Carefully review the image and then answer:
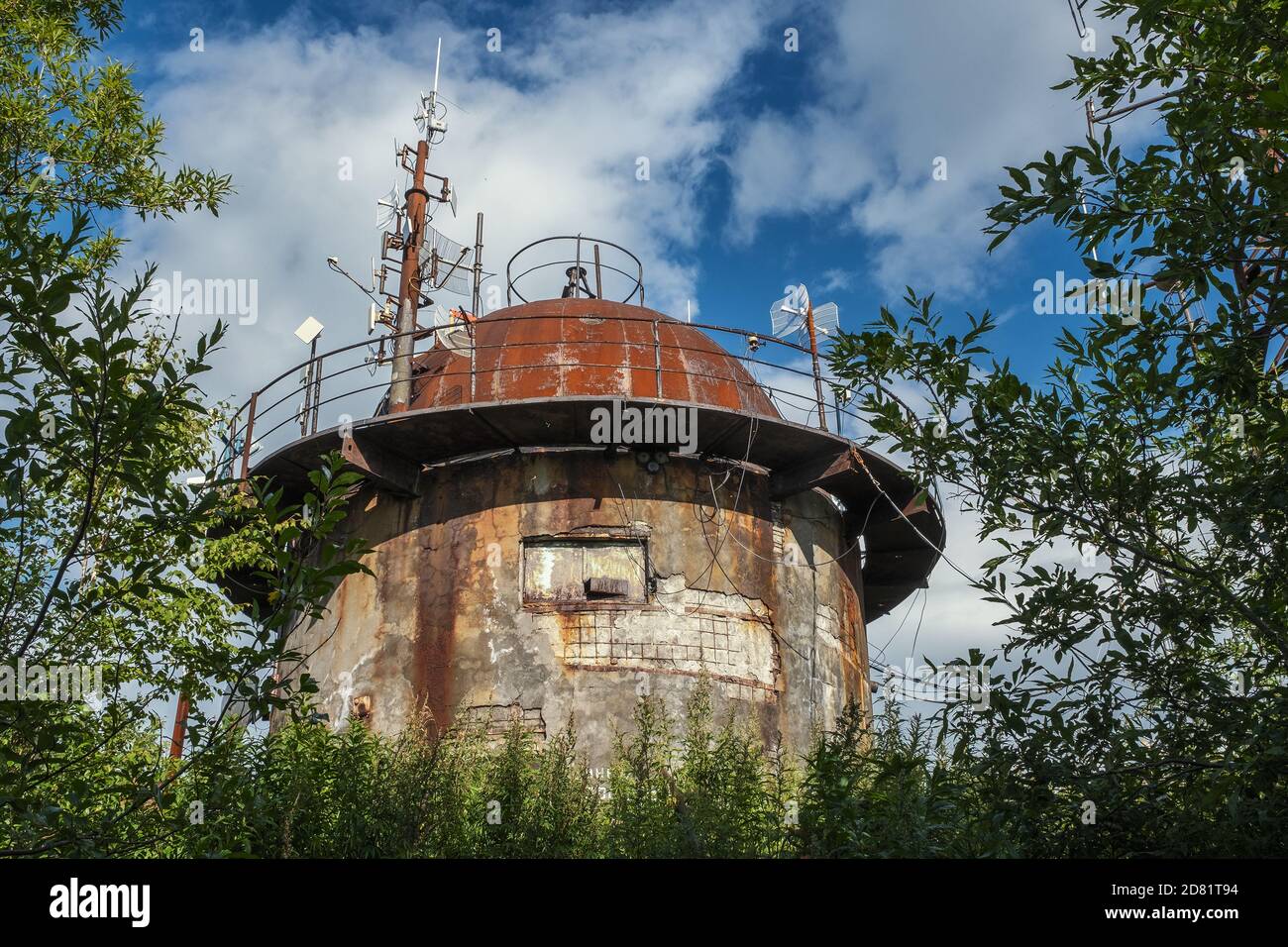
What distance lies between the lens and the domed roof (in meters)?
12.8

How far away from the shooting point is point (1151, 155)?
16.8ft

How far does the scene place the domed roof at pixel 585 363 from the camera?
A: 12.8 m

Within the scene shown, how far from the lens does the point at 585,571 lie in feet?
39.4

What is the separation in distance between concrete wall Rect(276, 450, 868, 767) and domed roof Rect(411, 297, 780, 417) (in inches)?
35.2

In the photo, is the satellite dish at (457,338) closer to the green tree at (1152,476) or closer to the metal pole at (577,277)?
the metal pole at (577,277)

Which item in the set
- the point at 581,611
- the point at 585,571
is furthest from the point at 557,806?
the point at 585,571

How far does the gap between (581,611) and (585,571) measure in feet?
1.54

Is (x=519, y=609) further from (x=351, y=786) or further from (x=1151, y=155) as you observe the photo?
(x=1151, y=155)

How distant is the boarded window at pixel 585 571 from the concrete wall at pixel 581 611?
66 mm

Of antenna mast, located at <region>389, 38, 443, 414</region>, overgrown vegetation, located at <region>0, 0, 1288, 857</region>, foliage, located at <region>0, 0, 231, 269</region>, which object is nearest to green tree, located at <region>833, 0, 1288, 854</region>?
overgrown vegetation, located at <region>0, 0, 1288, 857</region>

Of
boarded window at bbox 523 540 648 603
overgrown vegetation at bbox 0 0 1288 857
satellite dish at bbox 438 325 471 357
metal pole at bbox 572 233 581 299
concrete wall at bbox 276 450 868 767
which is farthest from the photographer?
metal pole at bbox 572 233 581 299

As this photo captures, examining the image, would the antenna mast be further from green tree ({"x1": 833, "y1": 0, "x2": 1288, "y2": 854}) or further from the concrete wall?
green tree ({"x1": 833, "y1": 0, "x2": 1288, "y2": 854})

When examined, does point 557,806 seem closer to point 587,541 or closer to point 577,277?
point 587,541
